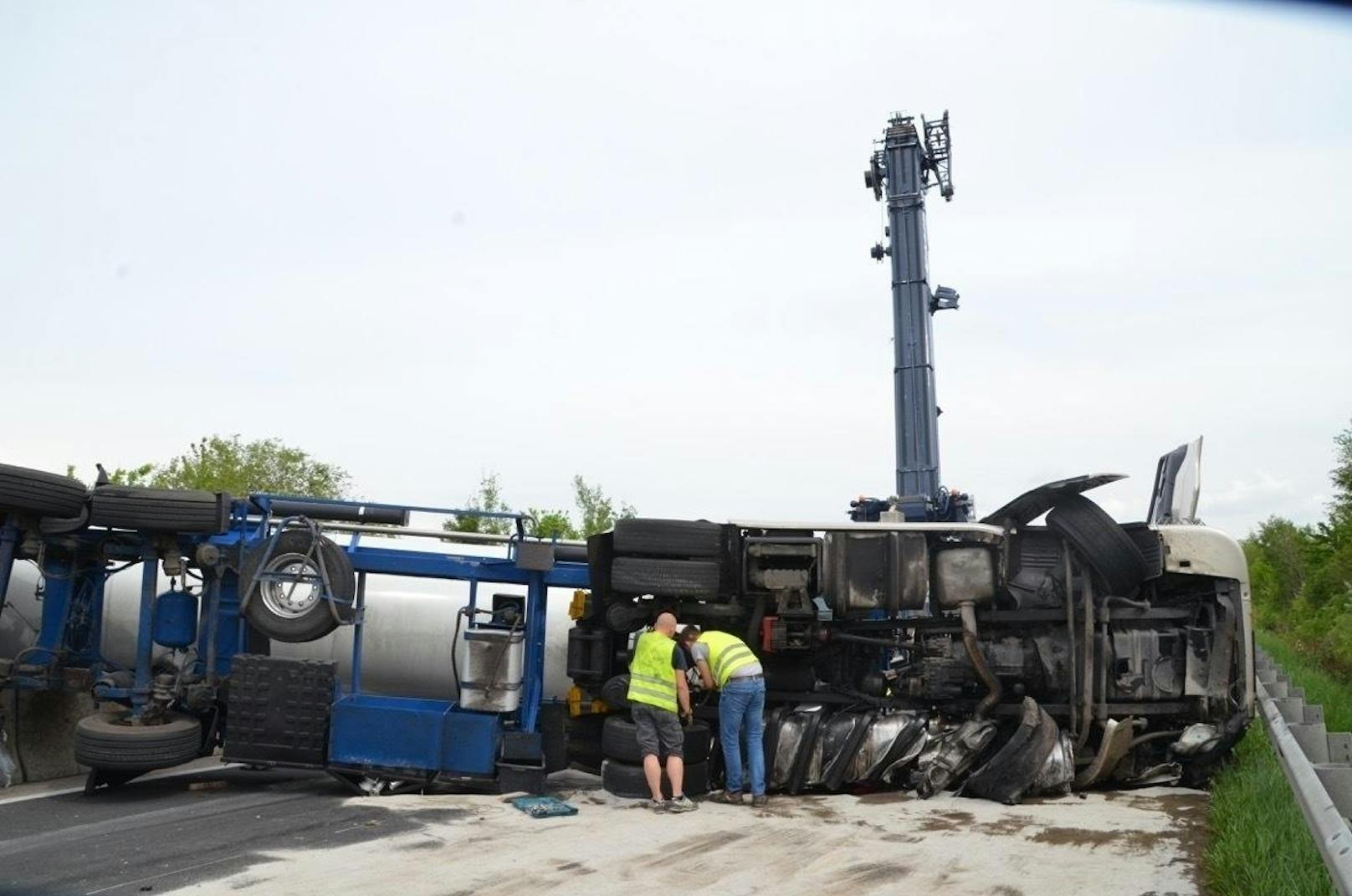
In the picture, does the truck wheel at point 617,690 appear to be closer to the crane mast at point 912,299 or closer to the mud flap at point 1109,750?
the mud flap at point 1109,750

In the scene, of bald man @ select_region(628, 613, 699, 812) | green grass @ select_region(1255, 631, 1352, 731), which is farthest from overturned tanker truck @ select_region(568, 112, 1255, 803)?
green grass @ select_region(1255, 631, 1352, 731)

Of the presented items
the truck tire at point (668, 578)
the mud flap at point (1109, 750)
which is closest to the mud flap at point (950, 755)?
the mud flap at point (1109, 750)

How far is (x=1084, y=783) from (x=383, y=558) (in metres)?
5.55

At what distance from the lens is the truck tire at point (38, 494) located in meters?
8.95

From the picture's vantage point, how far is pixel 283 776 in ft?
33.6

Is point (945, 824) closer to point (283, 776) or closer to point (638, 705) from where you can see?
point (638, 705)

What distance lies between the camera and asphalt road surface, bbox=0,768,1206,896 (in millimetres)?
6156

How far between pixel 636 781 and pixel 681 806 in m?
0.60

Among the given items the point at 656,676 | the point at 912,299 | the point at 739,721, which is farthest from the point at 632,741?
Result: the point at 912,299

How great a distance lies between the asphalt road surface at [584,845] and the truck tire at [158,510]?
1947 mm

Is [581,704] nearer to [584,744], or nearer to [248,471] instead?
[584,744]

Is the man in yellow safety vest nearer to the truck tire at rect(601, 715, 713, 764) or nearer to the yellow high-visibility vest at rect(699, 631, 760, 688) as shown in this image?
the yellow high-visibility vest at rect(699, 631, 760, 688)

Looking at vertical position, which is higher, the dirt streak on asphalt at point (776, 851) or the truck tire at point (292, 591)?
the truck tire at point (292, 591)

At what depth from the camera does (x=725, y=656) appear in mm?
9156
